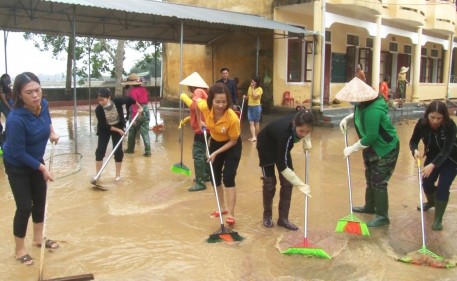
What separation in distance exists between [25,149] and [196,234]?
1.83 m

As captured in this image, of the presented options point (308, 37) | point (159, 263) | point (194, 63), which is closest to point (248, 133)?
point (308, 37)

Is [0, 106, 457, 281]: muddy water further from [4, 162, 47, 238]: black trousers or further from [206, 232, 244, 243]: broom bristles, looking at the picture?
[4, 162, 47, 238]: black trousers

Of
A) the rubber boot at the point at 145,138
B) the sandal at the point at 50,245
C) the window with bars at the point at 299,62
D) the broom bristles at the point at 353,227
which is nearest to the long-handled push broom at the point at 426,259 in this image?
the broom bristles at the point at 353,227

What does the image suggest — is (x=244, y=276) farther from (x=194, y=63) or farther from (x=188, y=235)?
(x=194, y=63)

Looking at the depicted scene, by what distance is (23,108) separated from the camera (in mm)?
3580

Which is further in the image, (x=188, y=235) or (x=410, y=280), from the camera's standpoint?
(x=188, y=235)

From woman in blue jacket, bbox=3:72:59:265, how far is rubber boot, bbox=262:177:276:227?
2.10 meters

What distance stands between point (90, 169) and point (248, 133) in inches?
211

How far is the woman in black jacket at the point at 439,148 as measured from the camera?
4406 millimetres

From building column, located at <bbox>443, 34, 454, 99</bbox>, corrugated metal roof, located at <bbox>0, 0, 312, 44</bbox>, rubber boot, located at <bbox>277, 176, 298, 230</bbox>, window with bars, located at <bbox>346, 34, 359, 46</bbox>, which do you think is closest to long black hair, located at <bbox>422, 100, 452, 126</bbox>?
rubber boot, located at <bbox>277, 176, 298, 230</bbox>

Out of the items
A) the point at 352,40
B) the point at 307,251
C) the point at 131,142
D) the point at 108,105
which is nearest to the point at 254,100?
the point at 131,142

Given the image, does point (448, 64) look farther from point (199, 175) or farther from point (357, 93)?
point (357, 93)

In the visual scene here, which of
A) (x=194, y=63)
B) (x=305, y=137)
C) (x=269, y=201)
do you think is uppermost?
(x=194, y=63)

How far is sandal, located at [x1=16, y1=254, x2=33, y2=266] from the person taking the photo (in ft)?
12.3
